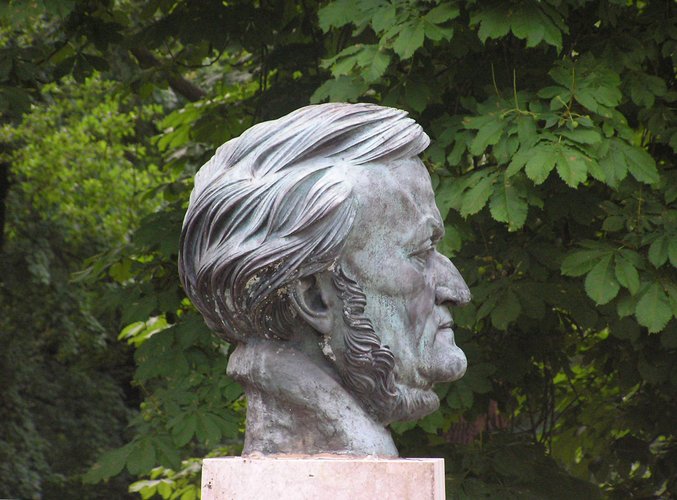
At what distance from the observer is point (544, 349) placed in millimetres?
5535

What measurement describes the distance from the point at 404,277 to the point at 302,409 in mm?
429

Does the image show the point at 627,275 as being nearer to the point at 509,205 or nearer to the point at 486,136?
the point at 509,205

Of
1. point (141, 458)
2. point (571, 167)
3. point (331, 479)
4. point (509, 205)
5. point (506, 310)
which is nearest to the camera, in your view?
point (331, 479)

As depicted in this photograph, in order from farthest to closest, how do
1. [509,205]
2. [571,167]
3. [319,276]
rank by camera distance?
[509,205], [571,167], [319,276]

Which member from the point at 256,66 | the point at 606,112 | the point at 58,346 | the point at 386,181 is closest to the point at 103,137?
the point at 58,346

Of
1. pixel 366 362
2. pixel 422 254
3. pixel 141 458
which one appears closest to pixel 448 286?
pixel 422 254

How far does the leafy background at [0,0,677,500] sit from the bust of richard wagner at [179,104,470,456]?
4.05ft

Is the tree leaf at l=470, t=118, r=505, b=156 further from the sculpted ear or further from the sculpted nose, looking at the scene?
the sculpted ear

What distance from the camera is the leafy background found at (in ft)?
14.6

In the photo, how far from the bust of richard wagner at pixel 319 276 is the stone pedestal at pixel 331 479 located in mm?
136

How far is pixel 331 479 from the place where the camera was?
2.86 metres

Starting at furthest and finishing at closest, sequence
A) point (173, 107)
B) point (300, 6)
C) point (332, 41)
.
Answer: point (173, 107), point (300, 6), point (332, 41)

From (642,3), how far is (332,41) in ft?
4.86

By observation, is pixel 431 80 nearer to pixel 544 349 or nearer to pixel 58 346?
pixel 544 349
